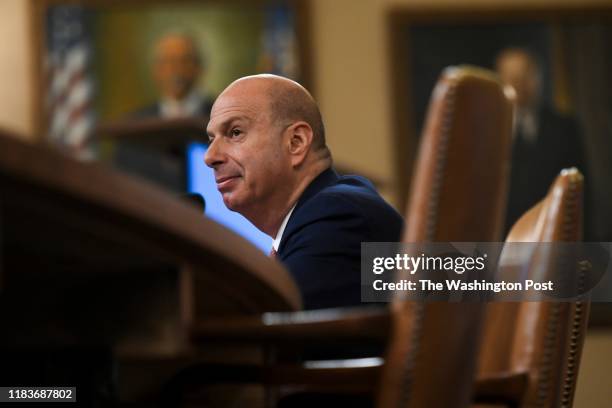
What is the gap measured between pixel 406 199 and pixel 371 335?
622 cm

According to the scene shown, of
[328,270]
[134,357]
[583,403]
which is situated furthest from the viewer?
[583,403]

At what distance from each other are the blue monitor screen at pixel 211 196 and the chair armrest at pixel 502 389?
124 centimetres

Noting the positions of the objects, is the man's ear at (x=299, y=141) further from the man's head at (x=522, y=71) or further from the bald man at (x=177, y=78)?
the man's head at (x=522, y=71)

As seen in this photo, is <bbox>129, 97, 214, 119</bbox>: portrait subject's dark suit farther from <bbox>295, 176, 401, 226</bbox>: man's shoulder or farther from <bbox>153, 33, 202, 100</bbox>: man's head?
<bbox>295, 176, 401, 226</bbox>: man's shoulder

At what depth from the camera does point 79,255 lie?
128 centimetres

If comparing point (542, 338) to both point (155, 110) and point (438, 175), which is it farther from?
point (155, 110)

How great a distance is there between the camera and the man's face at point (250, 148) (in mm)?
2646

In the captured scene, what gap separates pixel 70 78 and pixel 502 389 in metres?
6.03

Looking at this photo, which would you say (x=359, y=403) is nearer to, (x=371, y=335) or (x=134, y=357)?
(x=371, y=335)

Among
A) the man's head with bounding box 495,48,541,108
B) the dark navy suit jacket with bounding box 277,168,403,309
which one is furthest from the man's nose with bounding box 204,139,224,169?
the man's head with bounding box 495,48,541,108

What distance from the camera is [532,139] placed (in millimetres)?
7559

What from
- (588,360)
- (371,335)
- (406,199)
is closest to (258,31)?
(406,199)

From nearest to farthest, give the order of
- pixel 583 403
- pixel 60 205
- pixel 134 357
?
pixel 60 205, pixel 134 357, pixel 583 403

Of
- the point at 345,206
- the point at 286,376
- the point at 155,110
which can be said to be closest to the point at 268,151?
the point at 345,206
